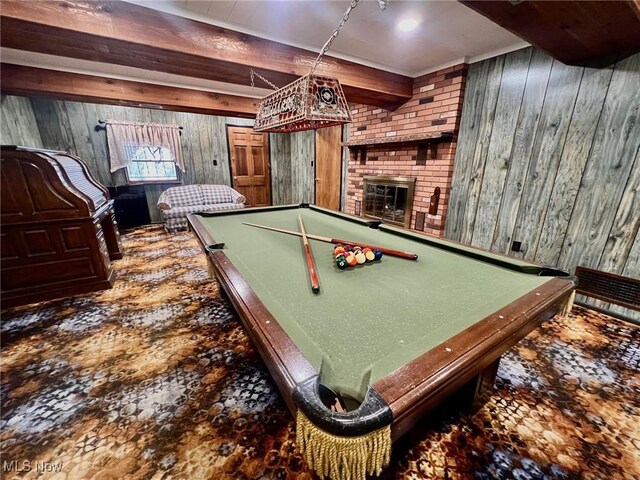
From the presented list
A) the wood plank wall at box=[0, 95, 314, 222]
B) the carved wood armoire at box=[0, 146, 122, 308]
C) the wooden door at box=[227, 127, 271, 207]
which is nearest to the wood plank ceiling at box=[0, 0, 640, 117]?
the carved wood armoire at box=[0, 146, 122, 308]

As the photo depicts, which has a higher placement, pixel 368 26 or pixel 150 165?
pixel 368 26

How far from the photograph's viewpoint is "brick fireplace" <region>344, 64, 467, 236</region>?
2965 mm

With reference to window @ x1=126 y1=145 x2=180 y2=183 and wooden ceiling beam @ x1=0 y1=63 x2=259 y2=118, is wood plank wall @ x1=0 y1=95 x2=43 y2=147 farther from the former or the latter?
window @ x1=126 y1=145 x2=180 y2=183

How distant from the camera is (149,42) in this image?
6.18 feet

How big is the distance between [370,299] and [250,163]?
609 centimetres

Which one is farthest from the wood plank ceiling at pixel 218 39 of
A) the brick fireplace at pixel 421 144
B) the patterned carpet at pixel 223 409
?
the patterned carpet at pixel 223 409

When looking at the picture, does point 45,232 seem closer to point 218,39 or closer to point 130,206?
point 218,39

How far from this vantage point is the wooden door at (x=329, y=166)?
484 cm

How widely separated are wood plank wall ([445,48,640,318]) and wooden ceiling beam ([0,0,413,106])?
150 cm

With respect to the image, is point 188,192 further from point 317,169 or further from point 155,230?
point 317,169

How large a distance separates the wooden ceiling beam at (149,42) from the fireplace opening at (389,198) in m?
1.42

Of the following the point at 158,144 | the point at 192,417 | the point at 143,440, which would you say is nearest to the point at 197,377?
the point at 192,417

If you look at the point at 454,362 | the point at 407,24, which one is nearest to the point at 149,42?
the point at 407,24

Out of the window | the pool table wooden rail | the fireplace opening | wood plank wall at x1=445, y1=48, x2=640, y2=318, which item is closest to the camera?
the pool table wooden rail
